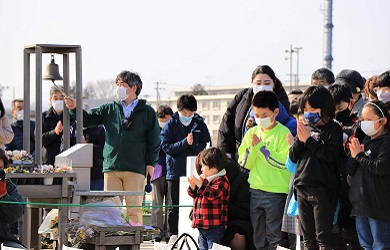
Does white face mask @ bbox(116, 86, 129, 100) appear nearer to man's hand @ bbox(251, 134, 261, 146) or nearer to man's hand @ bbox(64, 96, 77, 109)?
man's hand @ bbox(64, 96, 77, 109)

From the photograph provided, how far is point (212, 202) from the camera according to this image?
932 centimetres

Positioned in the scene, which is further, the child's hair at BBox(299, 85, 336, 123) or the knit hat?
the knit hat

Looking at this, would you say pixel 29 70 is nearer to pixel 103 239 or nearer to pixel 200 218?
pixel 103 239

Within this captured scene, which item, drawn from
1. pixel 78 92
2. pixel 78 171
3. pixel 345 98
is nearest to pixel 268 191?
pixel 345 98

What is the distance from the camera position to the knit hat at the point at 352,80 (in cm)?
1037

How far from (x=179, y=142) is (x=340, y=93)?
4424 mm

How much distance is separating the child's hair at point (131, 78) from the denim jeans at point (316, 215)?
Result: 3.40 m

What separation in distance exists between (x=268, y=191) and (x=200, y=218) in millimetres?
673

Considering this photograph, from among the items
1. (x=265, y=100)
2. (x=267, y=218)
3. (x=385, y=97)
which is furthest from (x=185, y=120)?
(x=385, y=97)

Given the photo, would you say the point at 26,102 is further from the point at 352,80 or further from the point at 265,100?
the point at 265,100

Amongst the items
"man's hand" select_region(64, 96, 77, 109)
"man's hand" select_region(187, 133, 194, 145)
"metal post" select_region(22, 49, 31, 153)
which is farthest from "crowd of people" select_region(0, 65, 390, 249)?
"man's hand" select_region(187, 133, 194, 145)

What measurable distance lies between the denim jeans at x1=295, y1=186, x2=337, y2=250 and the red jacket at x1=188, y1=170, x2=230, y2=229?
0.90 m

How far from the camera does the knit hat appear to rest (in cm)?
1037

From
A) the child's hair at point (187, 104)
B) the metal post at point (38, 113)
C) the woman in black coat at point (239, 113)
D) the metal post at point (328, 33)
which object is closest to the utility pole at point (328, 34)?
the metal post at point (328, 33)
